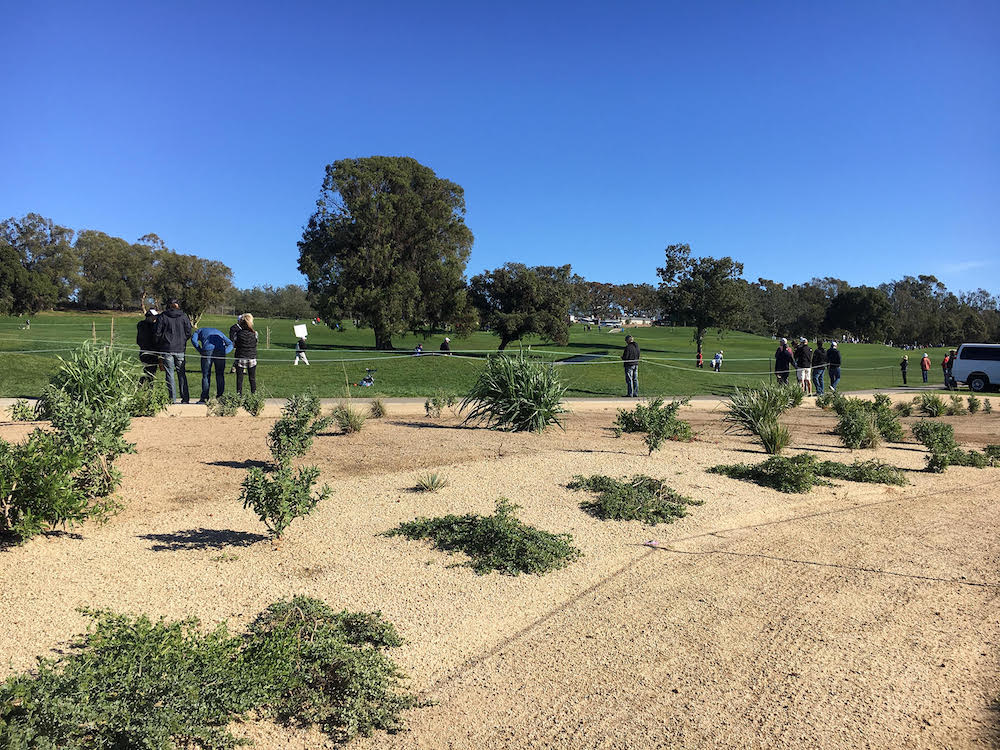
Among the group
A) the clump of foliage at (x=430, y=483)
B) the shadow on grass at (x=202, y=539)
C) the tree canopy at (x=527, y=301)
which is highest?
the tree canopy at (x=527, y=301)

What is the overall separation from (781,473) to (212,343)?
10661mm

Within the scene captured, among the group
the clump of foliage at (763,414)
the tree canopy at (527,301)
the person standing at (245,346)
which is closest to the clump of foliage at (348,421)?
the person standing at (245,346)

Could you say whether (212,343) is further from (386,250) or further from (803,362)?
(386,250)

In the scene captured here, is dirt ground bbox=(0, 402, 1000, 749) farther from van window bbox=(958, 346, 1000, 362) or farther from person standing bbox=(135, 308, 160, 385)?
van window bbox=(958, 346, 1000, 362)

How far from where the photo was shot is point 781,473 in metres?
7.57

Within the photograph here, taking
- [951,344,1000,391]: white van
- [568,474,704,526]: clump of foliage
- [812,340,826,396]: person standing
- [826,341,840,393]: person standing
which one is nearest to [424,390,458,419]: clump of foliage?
[568,474,704,526]: clump of foliage

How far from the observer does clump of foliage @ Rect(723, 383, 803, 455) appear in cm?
953

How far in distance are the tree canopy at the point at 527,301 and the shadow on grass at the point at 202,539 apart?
2656 cm

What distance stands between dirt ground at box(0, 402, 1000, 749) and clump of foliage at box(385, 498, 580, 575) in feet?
0.50

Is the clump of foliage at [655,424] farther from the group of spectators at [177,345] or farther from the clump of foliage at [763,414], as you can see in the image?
the group of spectators at [177,345]

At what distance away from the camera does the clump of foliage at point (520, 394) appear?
9.52 m

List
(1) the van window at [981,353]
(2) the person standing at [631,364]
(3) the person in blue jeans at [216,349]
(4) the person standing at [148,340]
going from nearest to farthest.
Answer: (4) the person standing at [148,340] → (3) the person in blue jeans at [216,349] → (2) the person standing at [631,364] → (1) the van window at [981,353]

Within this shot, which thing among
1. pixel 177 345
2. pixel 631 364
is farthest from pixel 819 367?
pixel 177 345

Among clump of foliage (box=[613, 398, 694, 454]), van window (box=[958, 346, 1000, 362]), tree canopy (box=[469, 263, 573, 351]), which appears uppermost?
tree canopy (box=[469, 263, 573, 351])
